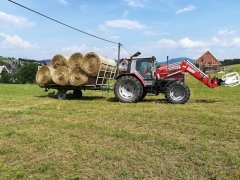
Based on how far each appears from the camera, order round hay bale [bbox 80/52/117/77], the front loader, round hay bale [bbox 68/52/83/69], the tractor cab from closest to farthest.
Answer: the front loader
the tractor cab
round hay bale [bbox 80/52/117/77]
round hay bale [bbox 68/52/83/69]

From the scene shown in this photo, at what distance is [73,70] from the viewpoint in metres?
14.5

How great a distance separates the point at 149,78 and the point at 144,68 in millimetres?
454

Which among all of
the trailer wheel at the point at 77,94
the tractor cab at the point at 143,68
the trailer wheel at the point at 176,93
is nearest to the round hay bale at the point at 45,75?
the trailer wheel at the point at 77,94

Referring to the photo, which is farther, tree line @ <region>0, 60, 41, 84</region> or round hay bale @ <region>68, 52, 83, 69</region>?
tree line @ <region>0, 60, 41, 84</region>

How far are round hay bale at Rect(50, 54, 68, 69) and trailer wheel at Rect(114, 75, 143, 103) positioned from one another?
2.63 metres

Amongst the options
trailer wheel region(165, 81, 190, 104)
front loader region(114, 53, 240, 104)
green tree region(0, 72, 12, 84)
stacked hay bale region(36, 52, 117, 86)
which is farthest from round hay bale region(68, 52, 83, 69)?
green tree region(0, 72, 12, 84)

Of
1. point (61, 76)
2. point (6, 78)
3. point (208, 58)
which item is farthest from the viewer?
point (208, 58)

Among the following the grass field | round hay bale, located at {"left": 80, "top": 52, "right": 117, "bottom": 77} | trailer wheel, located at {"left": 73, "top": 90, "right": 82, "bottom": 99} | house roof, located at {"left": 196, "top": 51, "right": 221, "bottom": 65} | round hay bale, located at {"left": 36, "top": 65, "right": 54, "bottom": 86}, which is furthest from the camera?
house roof, located at {"left": 196, "top": 51, "right": 221, "bottom": 65}

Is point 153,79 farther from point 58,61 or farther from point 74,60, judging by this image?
point 58,61

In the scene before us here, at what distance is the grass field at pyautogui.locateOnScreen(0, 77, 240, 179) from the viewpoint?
546cm

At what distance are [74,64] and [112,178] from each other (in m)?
9.82

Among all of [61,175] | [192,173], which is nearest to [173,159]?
[192,173]

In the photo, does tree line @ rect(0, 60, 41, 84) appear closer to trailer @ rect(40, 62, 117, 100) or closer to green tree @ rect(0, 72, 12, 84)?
green tree @ rect(0, 72, 12, 84)

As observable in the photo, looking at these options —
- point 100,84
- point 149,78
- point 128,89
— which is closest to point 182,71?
point 149,78
